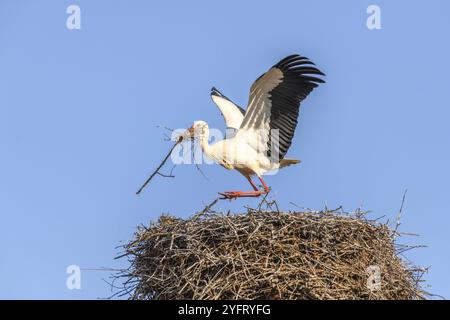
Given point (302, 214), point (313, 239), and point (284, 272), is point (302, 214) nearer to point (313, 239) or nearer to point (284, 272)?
point (313, 239)

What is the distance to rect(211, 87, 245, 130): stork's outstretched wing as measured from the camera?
9.64m

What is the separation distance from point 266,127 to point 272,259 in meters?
2.22

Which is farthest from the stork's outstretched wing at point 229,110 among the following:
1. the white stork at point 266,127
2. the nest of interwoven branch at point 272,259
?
the nest of interwoven branch at point 272,259

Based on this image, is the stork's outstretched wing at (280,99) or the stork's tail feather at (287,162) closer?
the stork's outstretched wing at (280,99)

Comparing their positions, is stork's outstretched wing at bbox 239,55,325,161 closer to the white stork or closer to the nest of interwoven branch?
the white stork

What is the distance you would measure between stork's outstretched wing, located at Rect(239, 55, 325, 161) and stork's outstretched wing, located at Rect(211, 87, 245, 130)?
25.3 inches

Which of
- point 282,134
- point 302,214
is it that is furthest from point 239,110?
point 302,214

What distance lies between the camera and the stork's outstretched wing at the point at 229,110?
964cm

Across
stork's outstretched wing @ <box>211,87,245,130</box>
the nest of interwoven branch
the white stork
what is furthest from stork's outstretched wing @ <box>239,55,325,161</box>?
the nest of interwoven branch

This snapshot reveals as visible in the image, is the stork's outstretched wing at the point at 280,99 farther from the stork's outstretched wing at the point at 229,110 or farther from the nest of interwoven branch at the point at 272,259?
the nest of interwoven branch at the point at 272,259

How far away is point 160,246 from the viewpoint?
7.57 meters

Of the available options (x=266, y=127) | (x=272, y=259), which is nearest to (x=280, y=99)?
(x=266, y=127)

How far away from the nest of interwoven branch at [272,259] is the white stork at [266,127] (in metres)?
1.25
